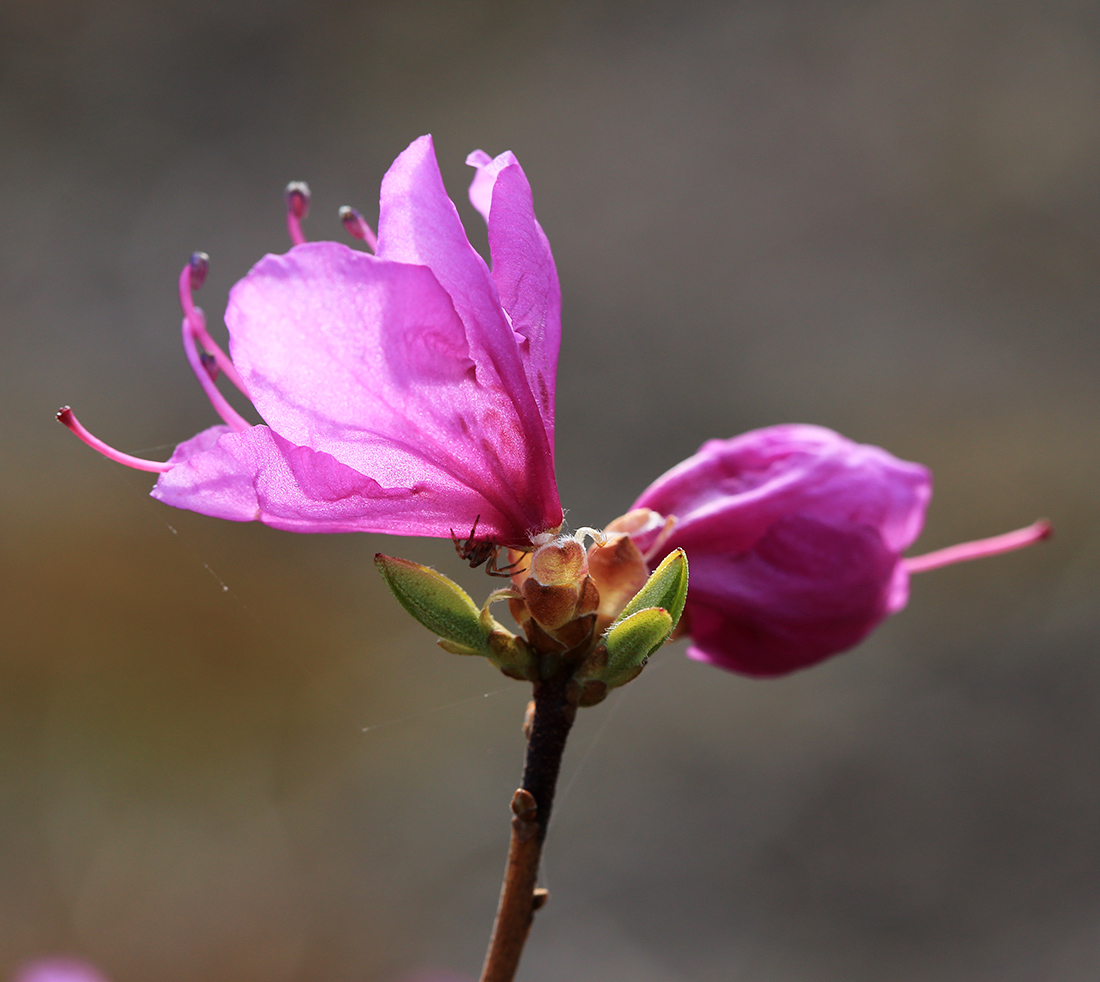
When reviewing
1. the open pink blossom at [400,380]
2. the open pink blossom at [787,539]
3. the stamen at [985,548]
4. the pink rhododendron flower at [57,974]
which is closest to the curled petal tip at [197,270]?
the open pink blossom at [400,380]

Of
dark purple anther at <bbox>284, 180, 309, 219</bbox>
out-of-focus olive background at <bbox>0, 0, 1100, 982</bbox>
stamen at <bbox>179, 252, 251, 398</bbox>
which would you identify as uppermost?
dark purple anther at <bbox>284, 180, 309, 219</bbox>

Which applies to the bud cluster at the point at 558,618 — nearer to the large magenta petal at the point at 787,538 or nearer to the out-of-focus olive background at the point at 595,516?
the large magenta petal at the point at 787,538

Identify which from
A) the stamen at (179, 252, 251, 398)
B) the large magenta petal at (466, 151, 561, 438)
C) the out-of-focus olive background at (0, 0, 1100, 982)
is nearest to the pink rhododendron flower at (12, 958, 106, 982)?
the stamen at (179, 252, 251, 398)

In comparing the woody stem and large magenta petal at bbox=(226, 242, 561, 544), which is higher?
large magenta petal at bbox=(226, 242, 561, 544)

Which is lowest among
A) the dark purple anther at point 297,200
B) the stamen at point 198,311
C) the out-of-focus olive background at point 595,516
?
the out-of-focus olive background at point 595,516

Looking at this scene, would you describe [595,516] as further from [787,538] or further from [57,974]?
[787,538]

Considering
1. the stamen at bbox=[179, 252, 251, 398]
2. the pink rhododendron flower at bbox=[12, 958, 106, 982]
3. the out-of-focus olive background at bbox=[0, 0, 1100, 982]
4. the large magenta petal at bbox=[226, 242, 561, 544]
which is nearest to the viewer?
the large magenta petal at bbox=[226, 242, 561, 544]

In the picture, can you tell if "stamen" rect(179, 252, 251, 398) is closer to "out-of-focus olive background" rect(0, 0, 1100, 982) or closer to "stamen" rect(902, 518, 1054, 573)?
"stamen" rect(902, 518, 1054, 573)

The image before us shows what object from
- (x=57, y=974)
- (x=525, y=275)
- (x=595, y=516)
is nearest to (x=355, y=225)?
(x=525, y=275)
